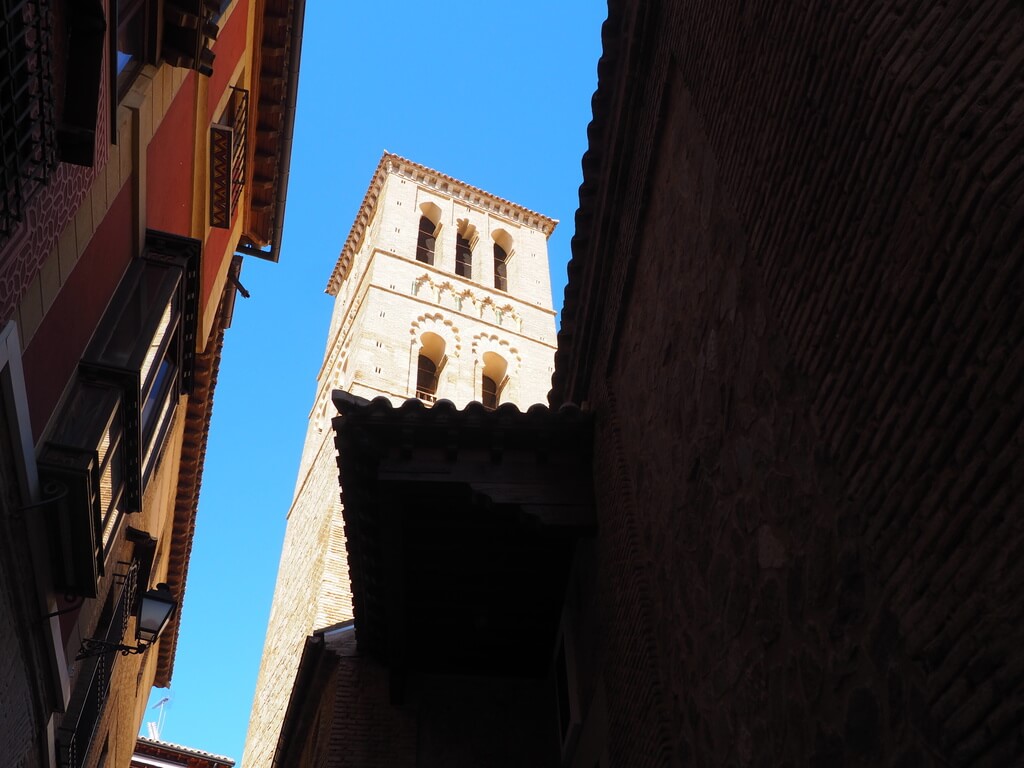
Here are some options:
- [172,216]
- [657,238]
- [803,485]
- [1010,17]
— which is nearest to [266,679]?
[172,216]

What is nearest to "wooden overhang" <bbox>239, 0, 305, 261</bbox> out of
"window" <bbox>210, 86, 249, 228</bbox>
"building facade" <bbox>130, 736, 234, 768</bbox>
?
"window" <bbox>210, 86, 249, 228</bbox>

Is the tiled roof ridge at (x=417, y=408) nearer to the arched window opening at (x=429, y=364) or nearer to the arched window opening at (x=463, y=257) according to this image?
the arched window opening at (x=429, y=364)

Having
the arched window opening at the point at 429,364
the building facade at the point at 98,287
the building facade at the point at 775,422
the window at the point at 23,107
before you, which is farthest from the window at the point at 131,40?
the arched window opening at the point at 429,364

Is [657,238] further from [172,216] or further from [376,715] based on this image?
[376,715]

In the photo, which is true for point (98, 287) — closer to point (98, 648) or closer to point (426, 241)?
point (98, 648)

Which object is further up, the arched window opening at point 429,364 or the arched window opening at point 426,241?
the arched window opening at point 426,241

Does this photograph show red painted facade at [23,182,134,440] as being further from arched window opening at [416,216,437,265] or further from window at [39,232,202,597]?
arched window opening at [416,216,437,265]

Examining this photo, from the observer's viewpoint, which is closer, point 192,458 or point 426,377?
point 192,458

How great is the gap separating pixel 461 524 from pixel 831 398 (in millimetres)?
4106

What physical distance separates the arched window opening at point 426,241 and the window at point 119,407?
19896mm

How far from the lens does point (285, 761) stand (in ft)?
32.7

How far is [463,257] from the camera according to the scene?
28.4m

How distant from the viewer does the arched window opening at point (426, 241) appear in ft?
89.2

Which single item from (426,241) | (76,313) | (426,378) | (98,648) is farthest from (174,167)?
(426,241)
